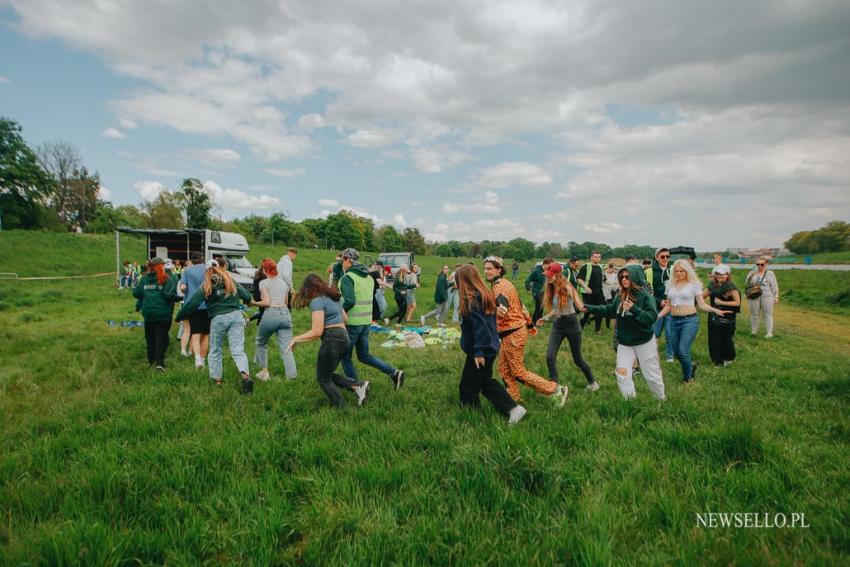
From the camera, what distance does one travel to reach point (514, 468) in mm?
3297

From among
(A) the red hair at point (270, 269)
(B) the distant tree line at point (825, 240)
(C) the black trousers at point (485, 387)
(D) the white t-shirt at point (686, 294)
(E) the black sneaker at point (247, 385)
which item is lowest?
(E) the black sneaker at point (247, 385)

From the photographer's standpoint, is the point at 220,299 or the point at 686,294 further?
the point at 686,294

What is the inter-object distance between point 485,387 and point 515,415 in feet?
1.48

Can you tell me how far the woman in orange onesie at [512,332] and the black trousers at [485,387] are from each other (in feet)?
1.91

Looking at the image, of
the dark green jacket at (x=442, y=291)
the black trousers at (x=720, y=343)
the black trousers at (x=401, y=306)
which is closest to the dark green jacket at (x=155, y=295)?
the black trousers at (x=401, y=306)

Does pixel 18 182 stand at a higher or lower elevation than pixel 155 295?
higher

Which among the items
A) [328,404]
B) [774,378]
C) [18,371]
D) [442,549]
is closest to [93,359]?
[18,371]

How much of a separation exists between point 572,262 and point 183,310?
8851mm

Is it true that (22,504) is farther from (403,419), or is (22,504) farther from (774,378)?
(774,378)

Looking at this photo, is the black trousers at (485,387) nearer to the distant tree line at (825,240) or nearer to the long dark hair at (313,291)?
the long dark hair at (313,291)

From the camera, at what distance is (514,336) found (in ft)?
16.8

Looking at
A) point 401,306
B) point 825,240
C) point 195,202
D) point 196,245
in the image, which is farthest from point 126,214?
point 825,240

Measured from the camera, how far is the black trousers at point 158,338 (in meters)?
7.11

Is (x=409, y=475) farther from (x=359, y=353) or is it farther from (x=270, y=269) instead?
(x=270, y=269)
